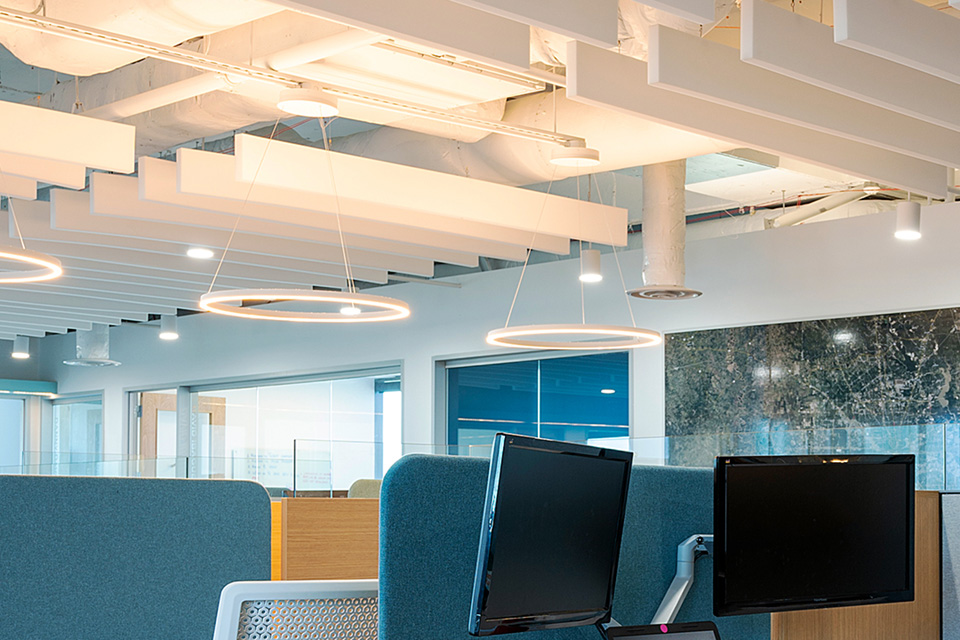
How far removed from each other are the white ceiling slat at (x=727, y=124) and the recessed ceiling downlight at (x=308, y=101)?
1.15m

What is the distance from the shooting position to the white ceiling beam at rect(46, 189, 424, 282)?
6.96 metres

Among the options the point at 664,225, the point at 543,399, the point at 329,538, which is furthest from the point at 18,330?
the point at 329,538

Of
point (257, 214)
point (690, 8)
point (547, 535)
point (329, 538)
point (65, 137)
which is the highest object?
point (690, 8)

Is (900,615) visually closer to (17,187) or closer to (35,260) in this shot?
(35,260)

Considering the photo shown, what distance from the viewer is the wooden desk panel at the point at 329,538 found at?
4.52m

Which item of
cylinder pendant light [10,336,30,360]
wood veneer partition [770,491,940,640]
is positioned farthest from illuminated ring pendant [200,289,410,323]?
cylinder pendant light [10,336,30,360]

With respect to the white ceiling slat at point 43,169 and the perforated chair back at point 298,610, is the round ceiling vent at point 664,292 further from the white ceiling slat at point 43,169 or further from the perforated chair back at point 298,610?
the perforated chair back at point 298,610

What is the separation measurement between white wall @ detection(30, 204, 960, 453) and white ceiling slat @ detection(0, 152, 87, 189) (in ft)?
14.1

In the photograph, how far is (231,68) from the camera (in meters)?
4.81

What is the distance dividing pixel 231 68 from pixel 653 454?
12.7ft

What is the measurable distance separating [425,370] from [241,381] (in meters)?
2.84

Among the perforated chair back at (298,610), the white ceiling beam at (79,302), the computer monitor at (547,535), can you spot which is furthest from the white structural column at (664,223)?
the perforated chair back at (298,610)

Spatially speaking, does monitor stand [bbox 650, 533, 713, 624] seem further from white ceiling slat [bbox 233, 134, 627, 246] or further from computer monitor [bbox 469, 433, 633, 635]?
white ceiling slat [bbox 233, 134, 627, 246]

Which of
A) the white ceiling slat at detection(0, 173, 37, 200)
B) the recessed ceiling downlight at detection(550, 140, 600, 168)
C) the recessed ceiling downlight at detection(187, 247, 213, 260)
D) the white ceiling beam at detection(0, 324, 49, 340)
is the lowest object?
the white ceiling beam at detection(0, 324, 49, 340)
